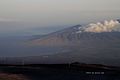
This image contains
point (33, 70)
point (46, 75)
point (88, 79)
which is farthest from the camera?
point (33, 70)

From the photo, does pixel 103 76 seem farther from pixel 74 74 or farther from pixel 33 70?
pixel 33 70

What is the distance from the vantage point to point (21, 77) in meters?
170

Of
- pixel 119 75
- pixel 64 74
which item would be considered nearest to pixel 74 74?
pixel 64 74

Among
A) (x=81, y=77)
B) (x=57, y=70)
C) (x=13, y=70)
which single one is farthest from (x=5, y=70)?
(x=81, y=77)

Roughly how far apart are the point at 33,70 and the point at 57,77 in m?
22.6

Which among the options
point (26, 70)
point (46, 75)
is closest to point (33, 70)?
point (26, 70)

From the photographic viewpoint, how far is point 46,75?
17812cm

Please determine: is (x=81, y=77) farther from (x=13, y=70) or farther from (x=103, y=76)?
(x=13, y=70)

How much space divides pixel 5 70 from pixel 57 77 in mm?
30178

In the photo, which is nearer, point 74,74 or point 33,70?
point 74,74

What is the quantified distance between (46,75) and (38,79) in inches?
482

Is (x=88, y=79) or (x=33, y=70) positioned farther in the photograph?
(x=33, y=70)

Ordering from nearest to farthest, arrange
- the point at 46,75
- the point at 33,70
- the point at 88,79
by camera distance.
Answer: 1. the point at 88,79
2. the point at 46,75
3. the point at 33,70

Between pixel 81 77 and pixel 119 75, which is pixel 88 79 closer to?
pixel 81 77
